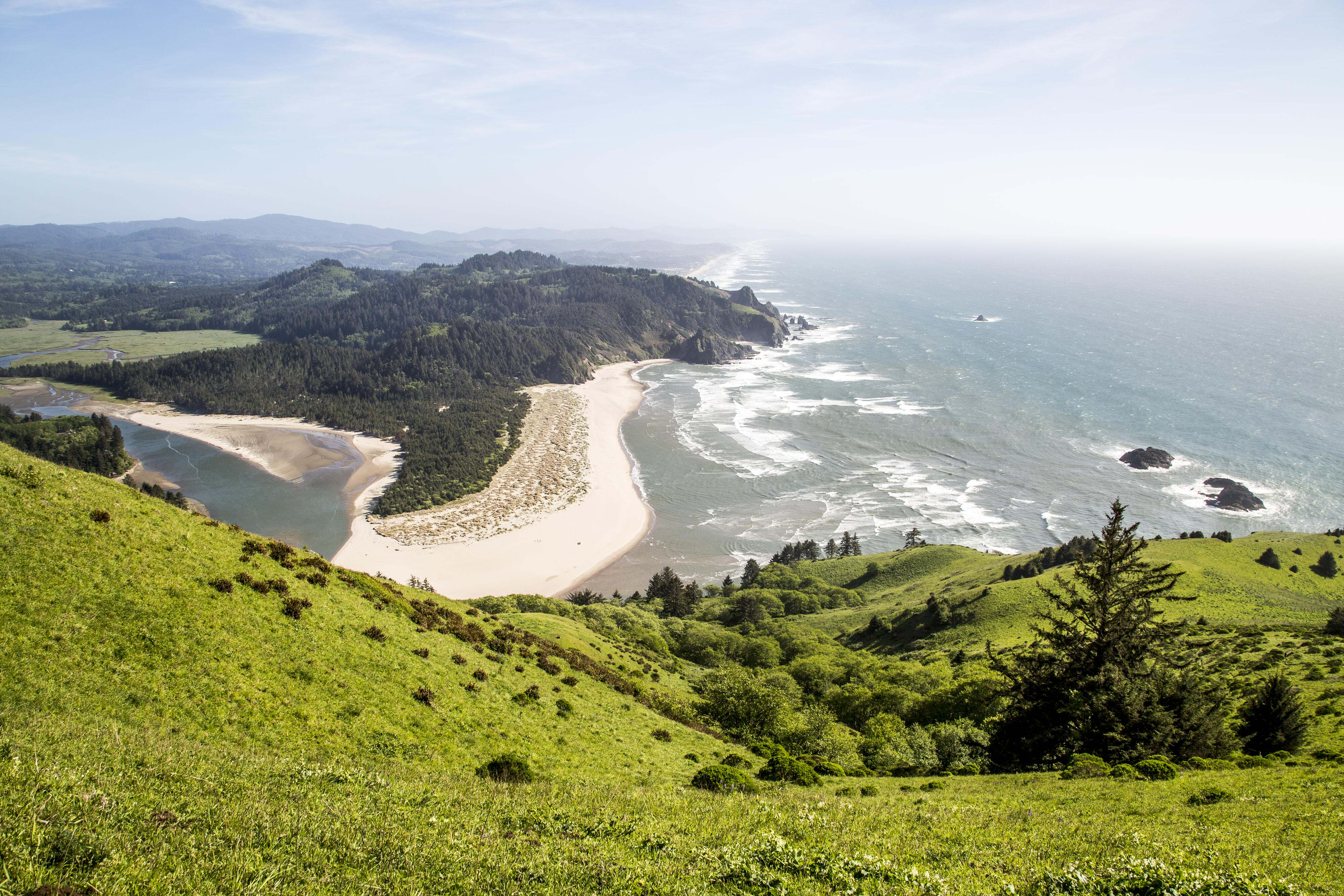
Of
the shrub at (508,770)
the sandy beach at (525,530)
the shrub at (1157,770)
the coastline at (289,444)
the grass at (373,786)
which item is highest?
the grass at (373,786)

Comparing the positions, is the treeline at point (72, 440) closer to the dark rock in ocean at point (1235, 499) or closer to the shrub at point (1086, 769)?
the shrub at point (1086, 769)

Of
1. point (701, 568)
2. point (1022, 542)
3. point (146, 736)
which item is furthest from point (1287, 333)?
point (146, 736)

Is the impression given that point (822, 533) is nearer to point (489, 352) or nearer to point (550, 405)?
point (550, 405)

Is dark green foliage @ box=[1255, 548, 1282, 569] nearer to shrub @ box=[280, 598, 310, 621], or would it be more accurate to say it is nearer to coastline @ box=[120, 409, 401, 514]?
shrub @ box=[280, 598, 310, 621]

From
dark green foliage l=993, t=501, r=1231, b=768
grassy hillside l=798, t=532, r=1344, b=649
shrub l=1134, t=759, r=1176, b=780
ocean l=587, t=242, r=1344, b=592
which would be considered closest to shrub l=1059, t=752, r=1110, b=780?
shrub l=1134, t=759, r=1176, b=780

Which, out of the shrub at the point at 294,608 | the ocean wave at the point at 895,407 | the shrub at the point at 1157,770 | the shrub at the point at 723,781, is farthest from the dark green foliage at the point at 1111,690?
the ocean wave at the point at 895,407

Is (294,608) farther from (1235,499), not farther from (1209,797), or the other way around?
(1235,499)
